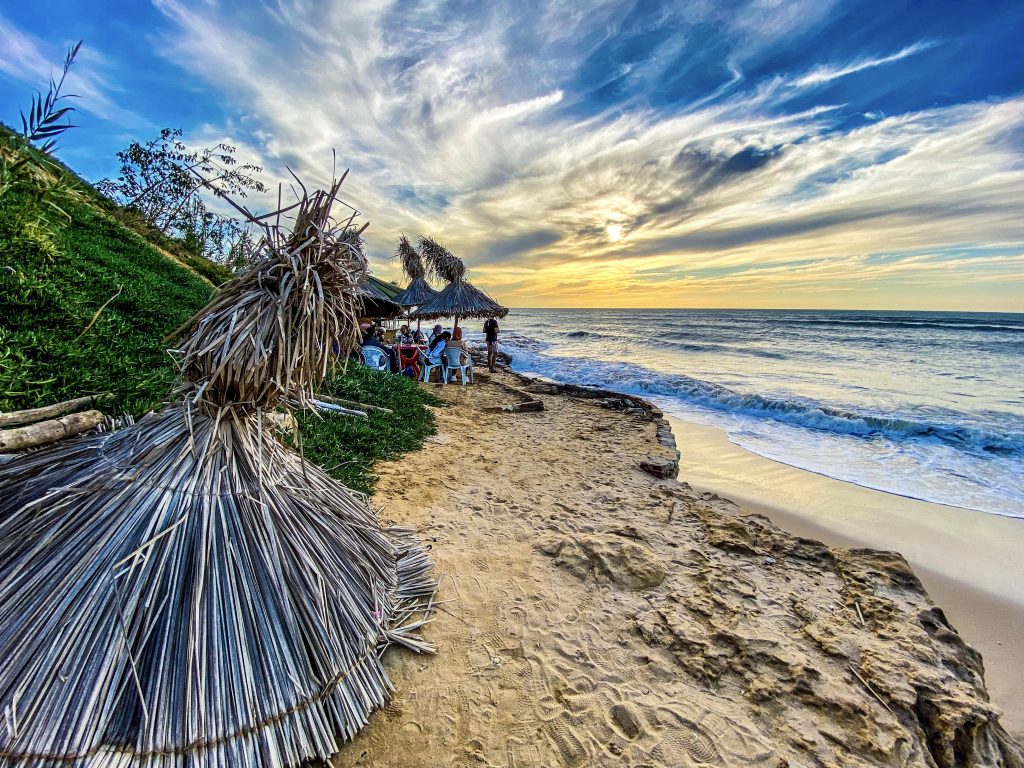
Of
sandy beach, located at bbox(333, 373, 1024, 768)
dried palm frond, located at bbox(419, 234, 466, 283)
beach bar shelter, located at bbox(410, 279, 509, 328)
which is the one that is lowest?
sandy beach, located at bbox(333, 373, 1024, 768)

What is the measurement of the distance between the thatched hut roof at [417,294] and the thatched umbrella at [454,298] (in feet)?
2.57

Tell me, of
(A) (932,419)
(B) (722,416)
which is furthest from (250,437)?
(A) (932,419)

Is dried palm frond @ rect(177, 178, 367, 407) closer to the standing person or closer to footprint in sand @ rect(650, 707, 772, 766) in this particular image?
footprint in sand @ rect(650, 707, 772, 766)

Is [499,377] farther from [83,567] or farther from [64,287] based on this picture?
[83,567]

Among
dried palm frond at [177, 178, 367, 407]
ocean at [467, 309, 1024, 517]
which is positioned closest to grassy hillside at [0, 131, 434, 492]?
dried palm frond at [177, 178, 367, 407]

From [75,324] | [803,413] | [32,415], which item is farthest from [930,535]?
[75,324]

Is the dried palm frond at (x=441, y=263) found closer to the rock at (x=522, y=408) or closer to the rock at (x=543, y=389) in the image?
the rock at (x=543, y=389)

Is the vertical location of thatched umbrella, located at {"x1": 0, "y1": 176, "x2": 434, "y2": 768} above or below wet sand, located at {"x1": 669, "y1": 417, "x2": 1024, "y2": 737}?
above

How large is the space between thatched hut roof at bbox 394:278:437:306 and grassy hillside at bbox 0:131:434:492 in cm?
885

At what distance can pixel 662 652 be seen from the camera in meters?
2.44

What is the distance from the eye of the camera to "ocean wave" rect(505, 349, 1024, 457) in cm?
790

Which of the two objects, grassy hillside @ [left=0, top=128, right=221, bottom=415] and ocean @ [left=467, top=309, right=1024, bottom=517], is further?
ocean @ [left=467, top=309, right=1024, bottom=517]

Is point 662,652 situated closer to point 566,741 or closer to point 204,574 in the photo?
point 566,741

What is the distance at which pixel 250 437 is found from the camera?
175 cm
